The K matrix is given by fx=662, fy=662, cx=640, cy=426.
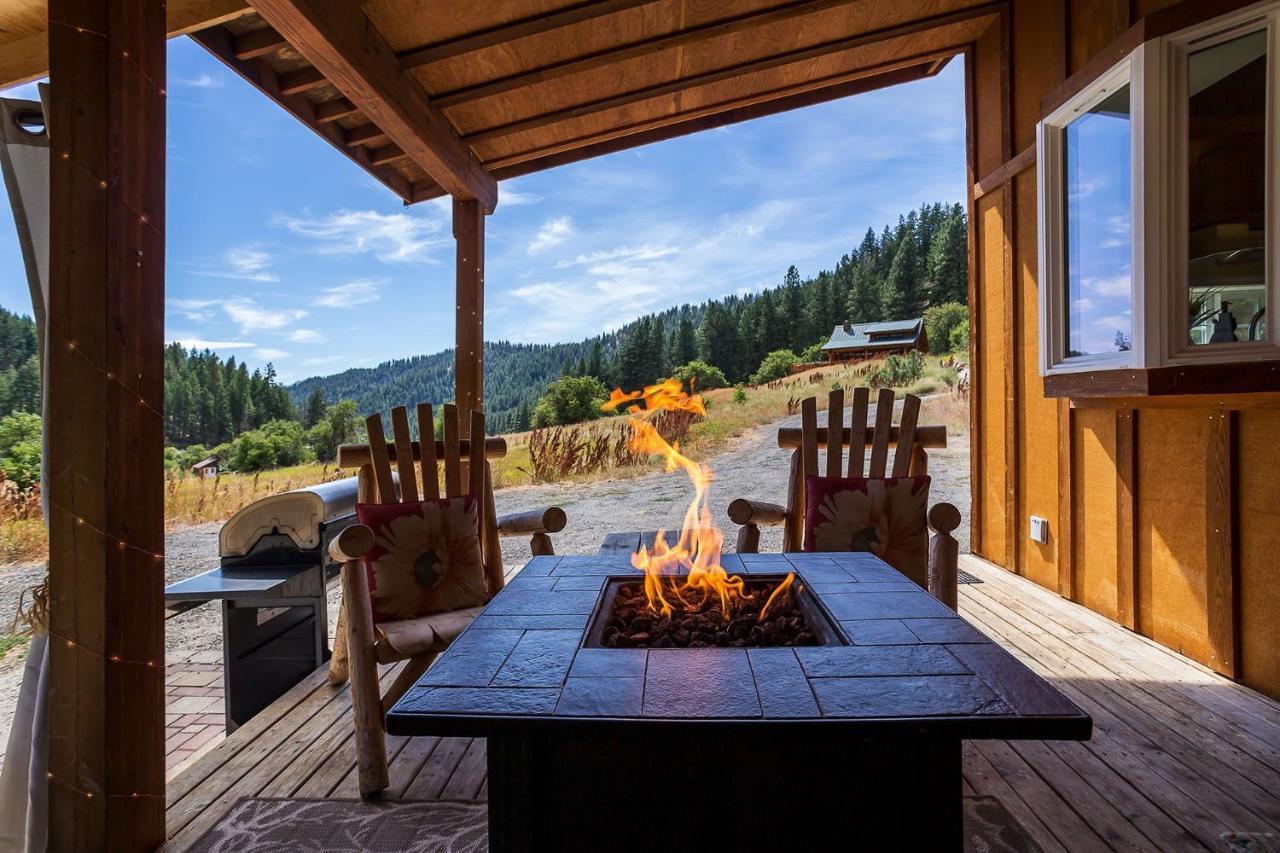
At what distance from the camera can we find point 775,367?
6688 mm

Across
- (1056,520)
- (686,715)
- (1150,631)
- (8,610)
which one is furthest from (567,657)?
(8,610)

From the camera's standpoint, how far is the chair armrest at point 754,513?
2.37m

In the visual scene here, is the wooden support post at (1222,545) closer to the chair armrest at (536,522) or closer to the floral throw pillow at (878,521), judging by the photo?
the floral throw pillow at (878,521)

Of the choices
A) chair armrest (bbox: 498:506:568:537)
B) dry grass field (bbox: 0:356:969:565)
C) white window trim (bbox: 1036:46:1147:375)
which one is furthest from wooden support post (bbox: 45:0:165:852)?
dry grass field (bbox: 0:356:969:565)

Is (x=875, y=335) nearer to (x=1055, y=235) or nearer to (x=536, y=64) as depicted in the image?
(x=1055, y=235)

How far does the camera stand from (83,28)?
1.43 meters

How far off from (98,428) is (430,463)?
1.17 m

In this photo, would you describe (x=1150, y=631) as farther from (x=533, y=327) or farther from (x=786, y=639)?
(x=533, y=327)

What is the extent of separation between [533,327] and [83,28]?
18.2ft

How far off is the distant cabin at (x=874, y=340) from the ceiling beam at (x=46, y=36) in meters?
5.58

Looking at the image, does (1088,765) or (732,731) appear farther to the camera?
(1088,765)

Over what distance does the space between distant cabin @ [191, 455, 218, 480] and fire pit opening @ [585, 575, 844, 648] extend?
5384mm

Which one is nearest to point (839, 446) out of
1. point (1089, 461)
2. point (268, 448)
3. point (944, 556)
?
point (944, 556)

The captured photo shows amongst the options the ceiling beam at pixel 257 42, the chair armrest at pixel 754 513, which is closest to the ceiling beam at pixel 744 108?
the ceiling beam at pixel 257 42
